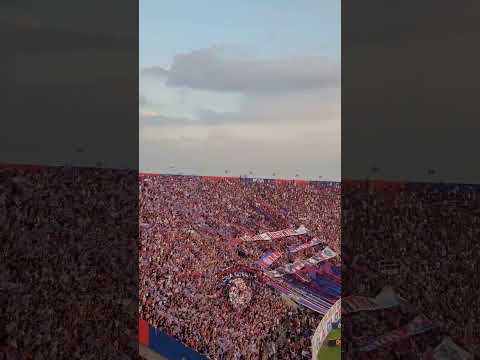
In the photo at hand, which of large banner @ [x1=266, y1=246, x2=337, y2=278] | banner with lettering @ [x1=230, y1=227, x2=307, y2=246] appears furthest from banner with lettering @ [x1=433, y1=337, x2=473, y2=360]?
banner with lettering @ [x1=230, y1=227, x2=307, y2=246]

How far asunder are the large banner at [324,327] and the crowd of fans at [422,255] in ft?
3.24

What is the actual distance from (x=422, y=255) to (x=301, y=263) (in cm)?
485

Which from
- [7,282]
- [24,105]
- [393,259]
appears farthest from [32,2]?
[393,259]

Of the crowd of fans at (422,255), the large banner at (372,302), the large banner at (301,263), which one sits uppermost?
the crowd of fans at (422,255)

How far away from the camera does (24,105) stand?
4.05 metres

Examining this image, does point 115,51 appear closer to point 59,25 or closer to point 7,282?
point 59,25

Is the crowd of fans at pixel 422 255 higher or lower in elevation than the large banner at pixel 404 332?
higher

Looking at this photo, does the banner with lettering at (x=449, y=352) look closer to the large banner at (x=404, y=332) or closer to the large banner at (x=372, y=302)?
the large banner at (x=404, y=332)

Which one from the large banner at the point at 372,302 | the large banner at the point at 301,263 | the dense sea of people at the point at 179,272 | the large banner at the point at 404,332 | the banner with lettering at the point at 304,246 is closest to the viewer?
the dense sea of people at the point at 179,272

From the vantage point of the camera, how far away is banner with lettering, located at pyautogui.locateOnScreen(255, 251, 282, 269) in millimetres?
10552

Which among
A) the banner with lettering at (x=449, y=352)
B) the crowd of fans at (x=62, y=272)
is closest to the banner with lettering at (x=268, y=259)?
the crowd of fans at (x=62, y=272)

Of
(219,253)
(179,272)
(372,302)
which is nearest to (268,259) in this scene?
(219,253)

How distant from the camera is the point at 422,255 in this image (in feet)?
20.4

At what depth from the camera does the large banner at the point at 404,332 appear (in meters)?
5.06
